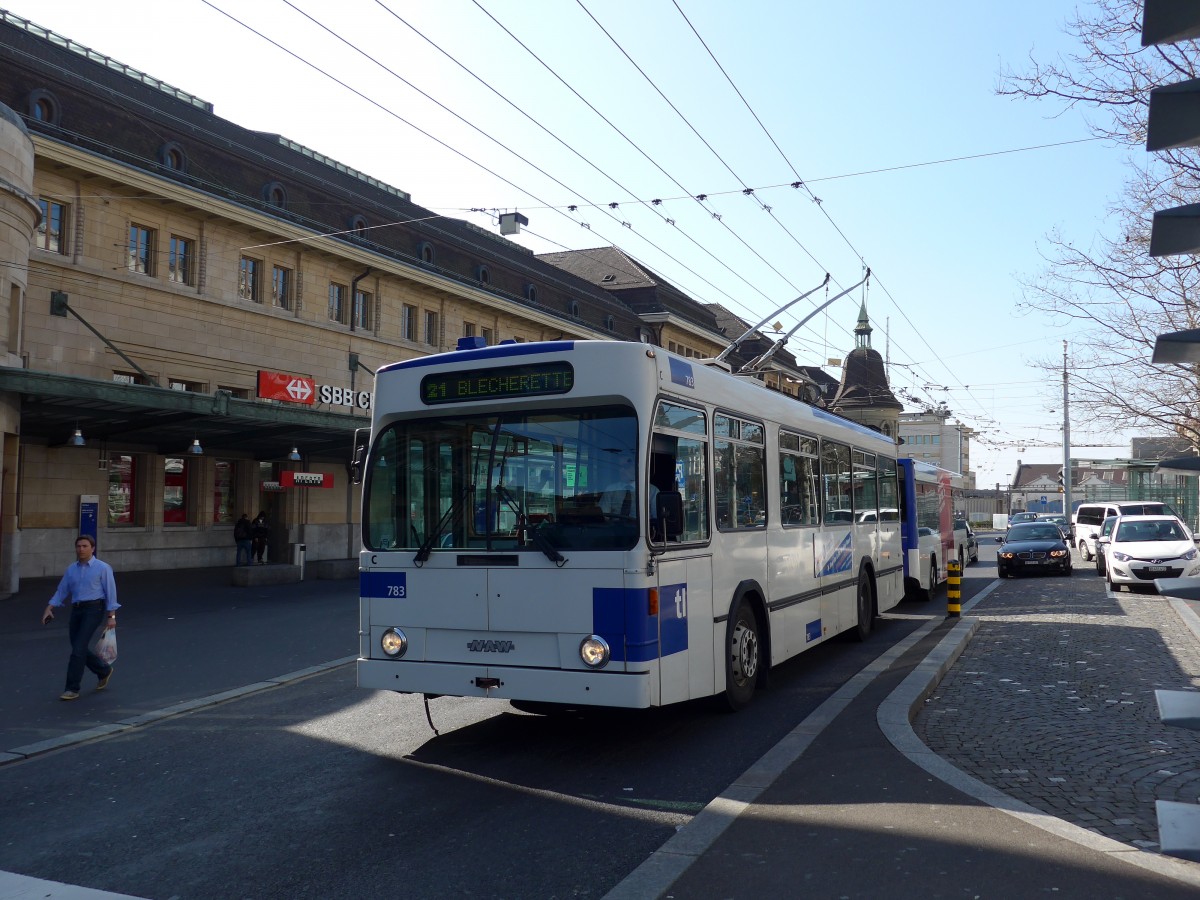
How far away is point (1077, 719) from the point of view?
8.69 meters

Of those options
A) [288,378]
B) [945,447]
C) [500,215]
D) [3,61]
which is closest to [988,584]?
[500,215]

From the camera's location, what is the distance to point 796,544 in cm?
1077

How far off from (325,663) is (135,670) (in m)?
2.18

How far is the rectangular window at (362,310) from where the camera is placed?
119 ft

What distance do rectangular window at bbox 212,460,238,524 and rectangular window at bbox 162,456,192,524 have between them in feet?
3.38

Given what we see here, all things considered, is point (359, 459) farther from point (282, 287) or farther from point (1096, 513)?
point (1096, 513)

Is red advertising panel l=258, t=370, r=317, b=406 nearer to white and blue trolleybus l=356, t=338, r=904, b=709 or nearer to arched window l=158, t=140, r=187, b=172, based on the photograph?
arched window l=158, t=140, r=187, b=172

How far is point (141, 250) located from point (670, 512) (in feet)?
84.7

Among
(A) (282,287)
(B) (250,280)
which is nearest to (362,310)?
(A) (282,287)

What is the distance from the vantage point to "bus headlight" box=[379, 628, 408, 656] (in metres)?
7.68

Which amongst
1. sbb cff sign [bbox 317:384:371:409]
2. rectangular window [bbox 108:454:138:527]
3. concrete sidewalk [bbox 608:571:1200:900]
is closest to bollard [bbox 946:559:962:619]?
concrete sidewalk [bbox 608:571:1200:900]

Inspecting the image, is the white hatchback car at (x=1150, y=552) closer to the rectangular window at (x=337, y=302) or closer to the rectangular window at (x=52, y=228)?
the rectangular window at (x=337, y=302)

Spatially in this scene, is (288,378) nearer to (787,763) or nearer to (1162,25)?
(787,763)

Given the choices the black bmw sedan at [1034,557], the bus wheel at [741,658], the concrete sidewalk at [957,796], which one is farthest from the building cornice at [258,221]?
the concrete sidewalk at [957,796]
